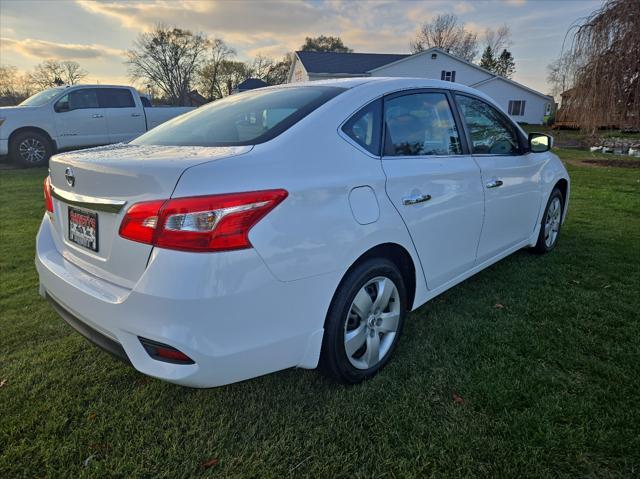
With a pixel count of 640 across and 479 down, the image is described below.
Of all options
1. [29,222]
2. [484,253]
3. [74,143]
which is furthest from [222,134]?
[74,143]

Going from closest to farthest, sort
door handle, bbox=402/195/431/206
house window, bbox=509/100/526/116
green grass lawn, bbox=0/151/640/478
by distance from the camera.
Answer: green grass lawn, bbox=0/151/640/478, door handle, bbox=402/195/431/206, house window, bbox=509/100/526/116

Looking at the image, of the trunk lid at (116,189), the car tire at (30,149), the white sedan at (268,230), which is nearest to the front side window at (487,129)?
the white sedan at (268,230)

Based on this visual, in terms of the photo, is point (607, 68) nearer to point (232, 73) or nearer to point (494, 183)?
point (494, 183)

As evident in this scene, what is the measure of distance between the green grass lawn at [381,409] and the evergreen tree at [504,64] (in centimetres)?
7315

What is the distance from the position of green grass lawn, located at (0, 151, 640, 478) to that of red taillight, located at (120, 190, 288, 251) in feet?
3.23

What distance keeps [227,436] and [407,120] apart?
2.00 meters

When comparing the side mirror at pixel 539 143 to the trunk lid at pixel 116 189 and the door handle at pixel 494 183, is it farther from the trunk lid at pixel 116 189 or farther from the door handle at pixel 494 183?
the trunk lid at pixel 116 189

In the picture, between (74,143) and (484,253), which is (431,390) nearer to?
(484,253)

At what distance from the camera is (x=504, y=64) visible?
66.7 meters

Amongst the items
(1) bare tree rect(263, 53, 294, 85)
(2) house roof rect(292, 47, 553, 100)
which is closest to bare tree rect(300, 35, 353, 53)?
(1) bare tree rect(263, 53, 294, 85)

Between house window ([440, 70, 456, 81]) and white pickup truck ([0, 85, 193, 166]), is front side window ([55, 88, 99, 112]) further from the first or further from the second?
house window ([440, 70, 456, 81])

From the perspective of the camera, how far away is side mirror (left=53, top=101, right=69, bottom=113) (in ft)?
33.8

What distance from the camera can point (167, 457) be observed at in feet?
6.18

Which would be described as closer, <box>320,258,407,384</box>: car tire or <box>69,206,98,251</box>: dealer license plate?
<box>69,206,98,251</box>: dealer license plate
